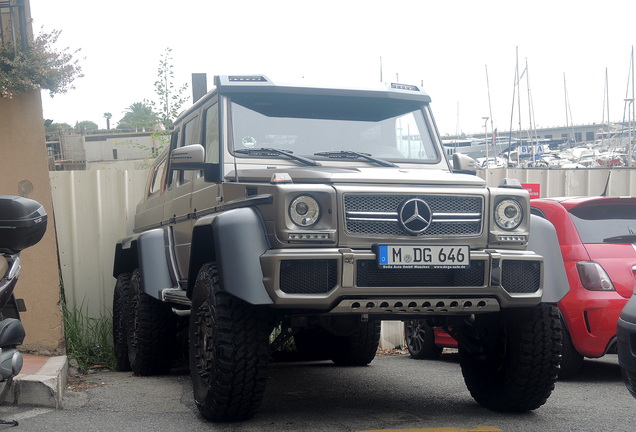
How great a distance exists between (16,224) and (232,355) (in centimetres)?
146

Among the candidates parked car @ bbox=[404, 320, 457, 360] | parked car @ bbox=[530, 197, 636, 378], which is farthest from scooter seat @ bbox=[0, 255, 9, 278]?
parked car @ bbox=[404, 320, 457, 360]

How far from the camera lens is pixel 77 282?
30.1 feet

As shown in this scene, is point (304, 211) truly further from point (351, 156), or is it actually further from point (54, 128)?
point (54, 128)

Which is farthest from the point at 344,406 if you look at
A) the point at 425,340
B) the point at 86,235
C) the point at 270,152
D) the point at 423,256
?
the point at 86,235

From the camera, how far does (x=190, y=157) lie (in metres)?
5.65

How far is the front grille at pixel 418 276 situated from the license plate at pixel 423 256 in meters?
0.05

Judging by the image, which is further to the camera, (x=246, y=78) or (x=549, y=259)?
(x=246, y=78)

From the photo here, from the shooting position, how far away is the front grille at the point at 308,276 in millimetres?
4789

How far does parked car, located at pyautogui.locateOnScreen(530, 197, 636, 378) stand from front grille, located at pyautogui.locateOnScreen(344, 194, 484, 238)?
211 cm

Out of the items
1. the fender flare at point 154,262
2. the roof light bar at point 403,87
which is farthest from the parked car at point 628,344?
the fender flare at point 154,262

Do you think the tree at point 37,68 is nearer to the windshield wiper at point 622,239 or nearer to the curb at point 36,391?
the curb at point 36,391

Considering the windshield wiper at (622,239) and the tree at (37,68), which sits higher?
the tree at (37,68)

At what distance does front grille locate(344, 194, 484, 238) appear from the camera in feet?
16.4

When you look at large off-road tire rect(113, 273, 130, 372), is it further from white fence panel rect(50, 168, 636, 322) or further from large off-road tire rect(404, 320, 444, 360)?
large off-road tire rect(404, 320, 444, 360)
